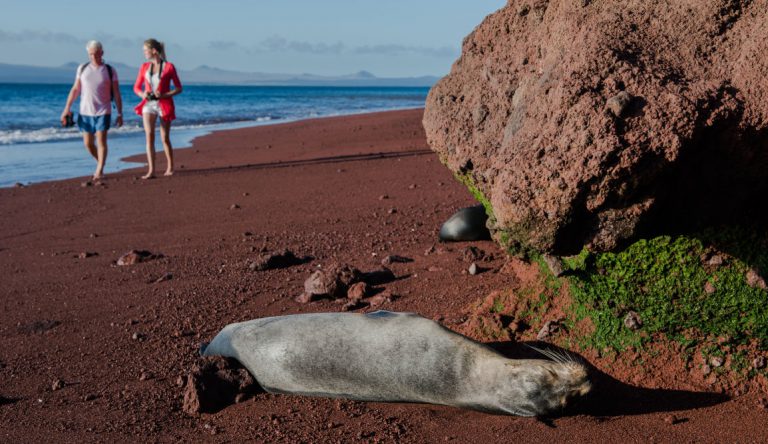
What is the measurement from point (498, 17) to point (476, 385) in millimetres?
2455

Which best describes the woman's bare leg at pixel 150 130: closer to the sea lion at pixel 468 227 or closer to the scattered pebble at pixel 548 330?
the sea lion at pixel 468 227

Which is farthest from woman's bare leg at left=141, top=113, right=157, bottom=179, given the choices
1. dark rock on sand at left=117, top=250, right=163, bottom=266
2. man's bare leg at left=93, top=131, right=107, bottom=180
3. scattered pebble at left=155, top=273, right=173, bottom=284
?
scattered pebble at left=155, top=273, right=173, bottom=284

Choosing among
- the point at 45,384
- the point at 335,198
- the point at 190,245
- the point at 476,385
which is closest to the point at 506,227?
the point at 476,385

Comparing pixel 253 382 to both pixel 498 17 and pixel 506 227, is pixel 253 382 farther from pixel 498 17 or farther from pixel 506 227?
pixel 498 17

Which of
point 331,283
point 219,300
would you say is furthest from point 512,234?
point 219,300

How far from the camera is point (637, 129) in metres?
3.36

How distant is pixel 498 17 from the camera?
514cm

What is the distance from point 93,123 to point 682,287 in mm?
9857

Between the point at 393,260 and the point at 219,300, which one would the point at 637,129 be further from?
the point at 219,300

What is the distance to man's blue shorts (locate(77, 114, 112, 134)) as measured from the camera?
11.7 metres

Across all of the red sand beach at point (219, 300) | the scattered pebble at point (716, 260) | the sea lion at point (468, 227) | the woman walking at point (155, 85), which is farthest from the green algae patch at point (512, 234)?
the woman walking at point (155, 85)

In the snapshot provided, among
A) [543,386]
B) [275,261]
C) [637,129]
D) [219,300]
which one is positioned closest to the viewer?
[637,129]

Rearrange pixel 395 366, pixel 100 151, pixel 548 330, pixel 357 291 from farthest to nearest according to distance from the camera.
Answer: pixel 100 151
pixel 357 291
pixel 548 330
pixel 395 366

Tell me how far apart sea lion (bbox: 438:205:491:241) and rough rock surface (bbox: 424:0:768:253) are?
275cm
